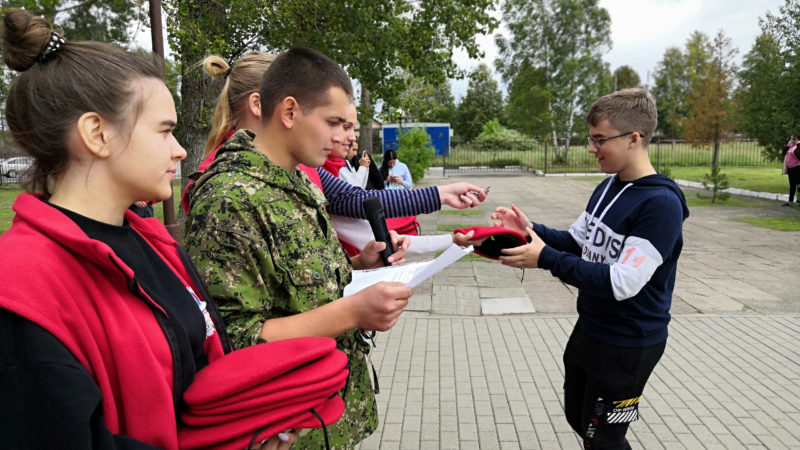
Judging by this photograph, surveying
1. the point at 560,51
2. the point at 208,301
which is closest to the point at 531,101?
the point at 560,51

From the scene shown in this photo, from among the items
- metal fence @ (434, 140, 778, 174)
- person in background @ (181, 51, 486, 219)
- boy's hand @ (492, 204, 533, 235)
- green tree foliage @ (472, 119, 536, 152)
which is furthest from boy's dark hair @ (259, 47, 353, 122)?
green tree foliage @ (472, 119, 536, 152)

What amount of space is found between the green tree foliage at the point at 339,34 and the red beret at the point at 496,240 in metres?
5.22

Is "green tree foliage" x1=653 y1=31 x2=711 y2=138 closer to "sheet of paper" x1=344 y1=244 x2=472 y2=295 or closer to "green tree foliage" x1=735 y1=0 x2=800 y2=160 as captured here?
"green tree foliage" x1=735 y1=0 x2=800 y2=160

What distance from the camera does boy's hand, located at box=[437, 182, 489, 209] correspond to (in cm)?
270

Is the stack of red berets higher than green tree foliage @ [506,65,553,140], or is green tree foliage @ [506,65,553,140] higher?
green tree foliage @ [506,65,553,140]

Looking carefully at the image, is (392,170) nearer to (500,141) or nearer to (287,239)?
(287,239)

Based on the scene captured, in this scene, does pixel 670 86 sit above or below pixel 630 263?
above

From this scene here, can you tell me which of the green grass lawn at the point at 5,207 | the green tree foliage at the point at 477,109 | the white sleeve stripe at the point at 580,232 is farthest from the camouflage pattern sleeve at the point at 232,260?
the green tree foliage at the point at 477,109

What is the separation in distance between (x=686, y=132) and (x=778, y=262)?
1082 inches

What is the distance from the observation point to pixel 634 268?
229 cm

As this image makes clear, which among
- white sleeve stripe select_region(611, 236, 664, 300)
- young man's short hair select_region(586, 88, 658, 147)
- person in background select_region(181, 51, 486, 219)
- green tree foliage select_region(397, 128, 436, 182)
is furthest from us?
green tree foliage select_region(397, 128, 436, 182)

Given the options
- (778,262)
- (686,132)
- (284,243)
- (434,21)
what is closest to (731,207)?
(778,262)

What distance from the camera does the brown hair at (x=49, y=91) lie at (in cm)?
116

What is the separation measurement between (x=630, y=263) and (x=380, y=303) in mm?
1278
